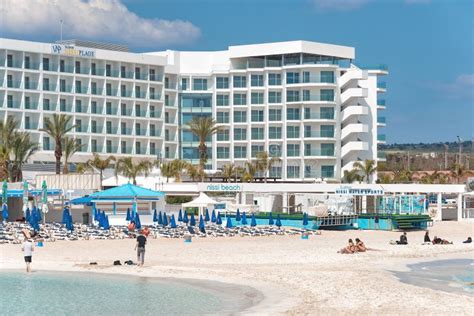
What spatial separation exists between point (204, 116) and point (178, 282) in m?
79.0

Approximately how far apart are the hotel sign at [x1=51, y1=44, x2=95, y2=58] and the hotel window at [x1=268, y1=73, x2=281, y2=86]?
20.6 metres

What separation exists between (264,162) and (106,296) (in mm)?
71799

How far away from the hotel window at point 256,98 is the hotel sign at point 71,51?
19.3m

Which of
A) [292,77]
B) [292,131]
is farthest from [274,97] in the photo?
[292,131]

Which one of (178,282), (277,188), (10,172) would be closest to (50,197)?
(10,172)

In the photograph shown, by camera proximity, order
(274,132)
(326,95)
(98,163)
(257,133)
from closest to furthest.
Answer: (98,163), (326,95), (274,132), (257,133)

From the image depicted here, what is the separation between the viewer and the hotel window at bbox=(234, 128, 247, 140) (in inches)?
4240

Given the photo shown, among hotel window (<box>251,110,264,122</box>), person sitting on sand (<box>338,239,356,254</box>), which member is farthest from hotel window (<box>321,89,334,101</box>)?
person sitting on sand (<box>338,239,356,254</box>)

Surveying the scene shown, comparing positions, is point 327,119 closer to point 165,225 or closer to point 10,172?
point 10,172

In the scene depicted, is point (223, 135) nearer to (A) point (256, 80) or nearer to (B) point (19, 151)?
(A) point (256, 80)

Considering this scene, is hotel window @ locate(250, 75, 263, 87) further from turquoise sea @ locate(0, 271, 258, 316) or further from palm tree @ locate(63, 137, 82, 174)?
turquoise sea @ locate(0, 271, 258, 316)

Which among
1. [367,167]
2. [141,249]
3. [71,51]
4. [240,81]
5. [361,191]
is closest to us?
[141,249]

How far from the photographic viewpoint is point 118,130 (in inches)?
4031

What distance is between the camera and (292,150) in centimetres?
10488
